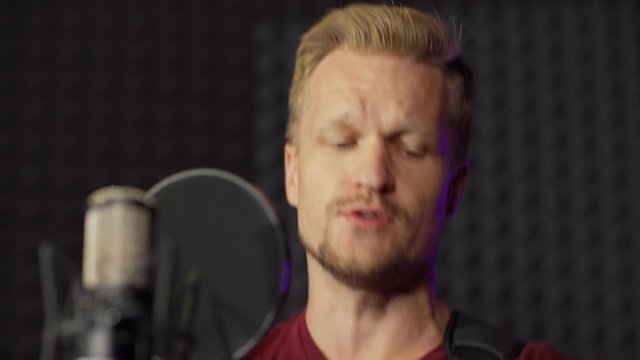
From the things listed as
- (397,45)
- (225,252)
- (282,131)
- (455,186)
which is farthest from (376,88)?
(282,131)

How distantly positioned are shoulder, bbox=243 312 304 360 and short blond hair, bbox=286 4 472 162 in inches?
9.5

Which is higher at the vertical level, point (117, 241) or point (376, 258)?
point (117, 241)

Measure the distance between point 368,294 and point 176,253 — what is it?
231 mm

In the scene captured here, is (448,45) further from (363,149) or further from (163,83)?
(163,83)

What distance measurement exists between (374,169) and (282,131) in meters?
0.98

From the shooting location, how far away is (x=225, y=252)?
1200 millimetres

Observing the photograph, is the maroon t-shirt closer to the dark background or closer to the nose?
the nose

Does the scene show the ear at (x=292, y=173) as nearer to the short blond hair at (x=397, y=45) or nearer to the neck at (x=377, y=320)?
the short blond hair at (x=397, y=45)

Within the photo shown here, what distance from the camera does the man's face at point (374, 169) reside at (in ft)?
3.52

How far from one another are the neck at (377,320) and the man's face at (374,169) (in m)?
0.03

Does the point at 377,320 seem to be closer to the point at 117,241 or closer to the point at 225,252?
the point at 225,252

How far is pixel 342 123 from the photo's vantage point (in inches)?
44.1

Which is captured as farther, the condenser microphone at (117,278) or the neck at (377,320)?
the neck at (377,320)

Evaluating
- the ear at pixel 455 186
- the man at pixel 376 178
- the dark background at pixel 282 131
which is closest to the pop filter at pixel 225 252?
the man at pixel 376 178
